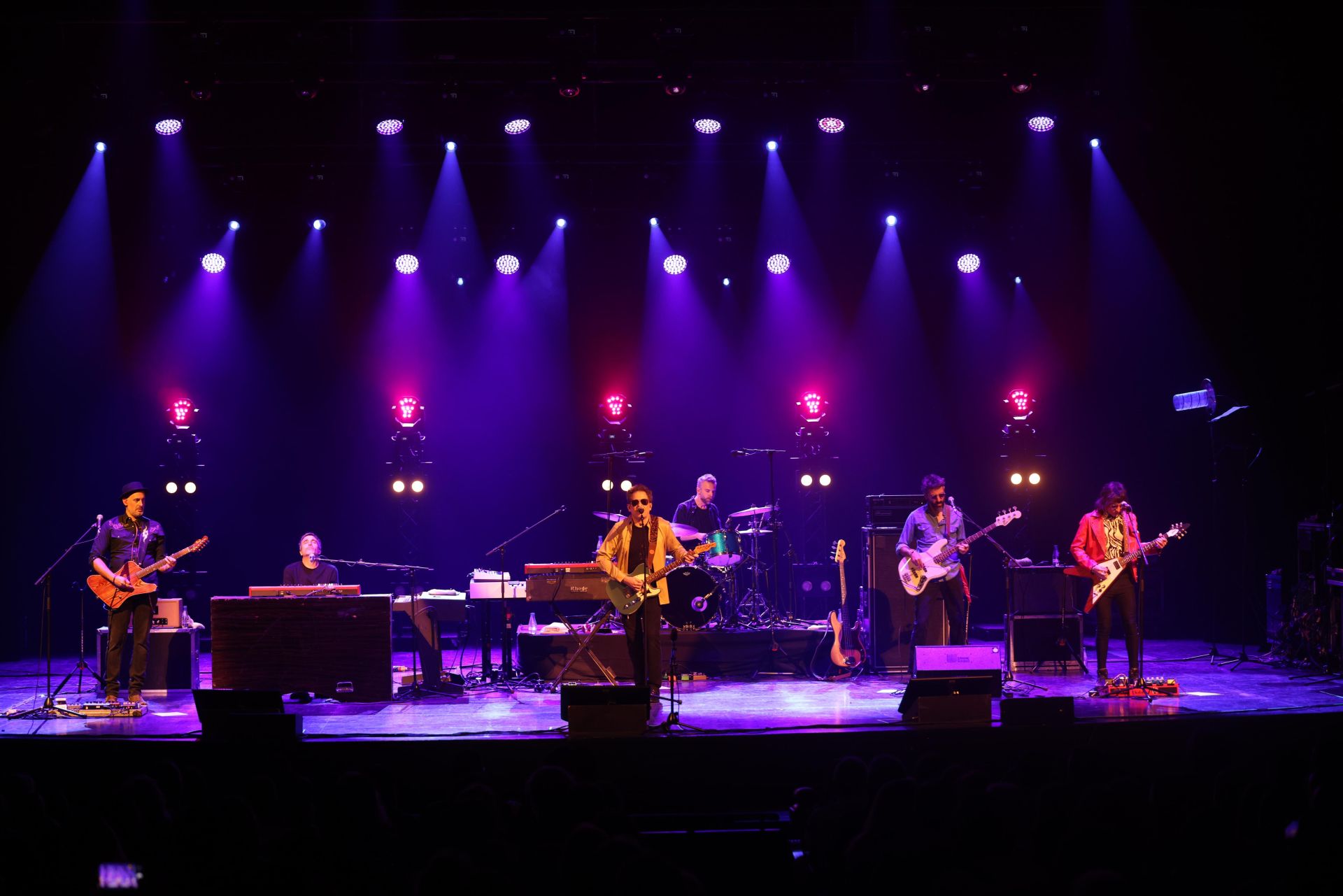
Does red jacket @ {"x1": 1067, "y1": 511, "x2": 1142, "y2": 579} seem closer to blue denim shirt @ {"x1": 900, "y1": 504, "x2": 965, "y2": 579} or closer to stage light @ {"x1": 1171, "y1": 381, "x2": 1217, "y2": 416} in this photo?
blue denim shirt @ {"x1": 900, "y1": 504, "x2": 965, "y2": 579}

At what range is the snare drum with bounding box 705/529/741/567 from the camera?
1273 cm

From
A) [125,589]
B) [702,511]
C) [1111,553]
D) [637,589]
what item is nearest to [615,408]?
[702,511]

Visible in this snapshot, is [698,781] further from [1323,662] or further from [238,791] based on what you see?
[1323,662]

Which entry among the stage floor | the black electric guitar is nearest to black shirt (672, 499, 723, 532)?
the black electric guitar

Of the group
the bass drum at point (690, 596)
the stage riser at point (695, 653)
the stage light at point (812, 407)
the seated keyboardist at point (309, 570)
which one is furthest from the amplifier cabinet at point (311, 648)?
the stage light at point (812, 407)

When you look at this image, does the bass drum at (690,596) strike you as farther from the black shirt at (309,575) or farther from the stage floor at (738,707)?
the black shirt at (309,575)

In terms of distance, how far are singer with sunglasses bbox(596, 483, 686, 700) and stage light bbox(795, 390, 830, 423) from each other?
585cm

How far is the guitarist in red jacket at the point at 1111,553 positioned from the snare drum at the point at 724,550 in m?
3.74

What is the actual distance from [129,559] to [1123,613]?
971 cm

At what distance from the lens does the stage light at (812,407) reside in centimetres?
1625

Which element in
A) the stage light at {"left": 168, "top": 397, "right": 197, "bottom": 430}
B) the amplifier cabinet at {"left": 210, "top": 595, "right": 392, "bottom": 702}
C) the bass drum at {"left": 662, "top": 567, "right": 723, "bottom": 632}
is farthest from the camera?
the stage light at {"left": 168, "top": 397, "right": 197, "bottom": 430}

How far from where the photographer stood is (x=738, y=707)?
10.6m

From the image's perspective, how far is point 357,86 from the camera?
1258cm

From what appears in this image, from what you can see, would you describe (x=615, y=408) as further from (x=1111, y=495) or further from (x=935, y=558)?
(x=1111, y=495)
